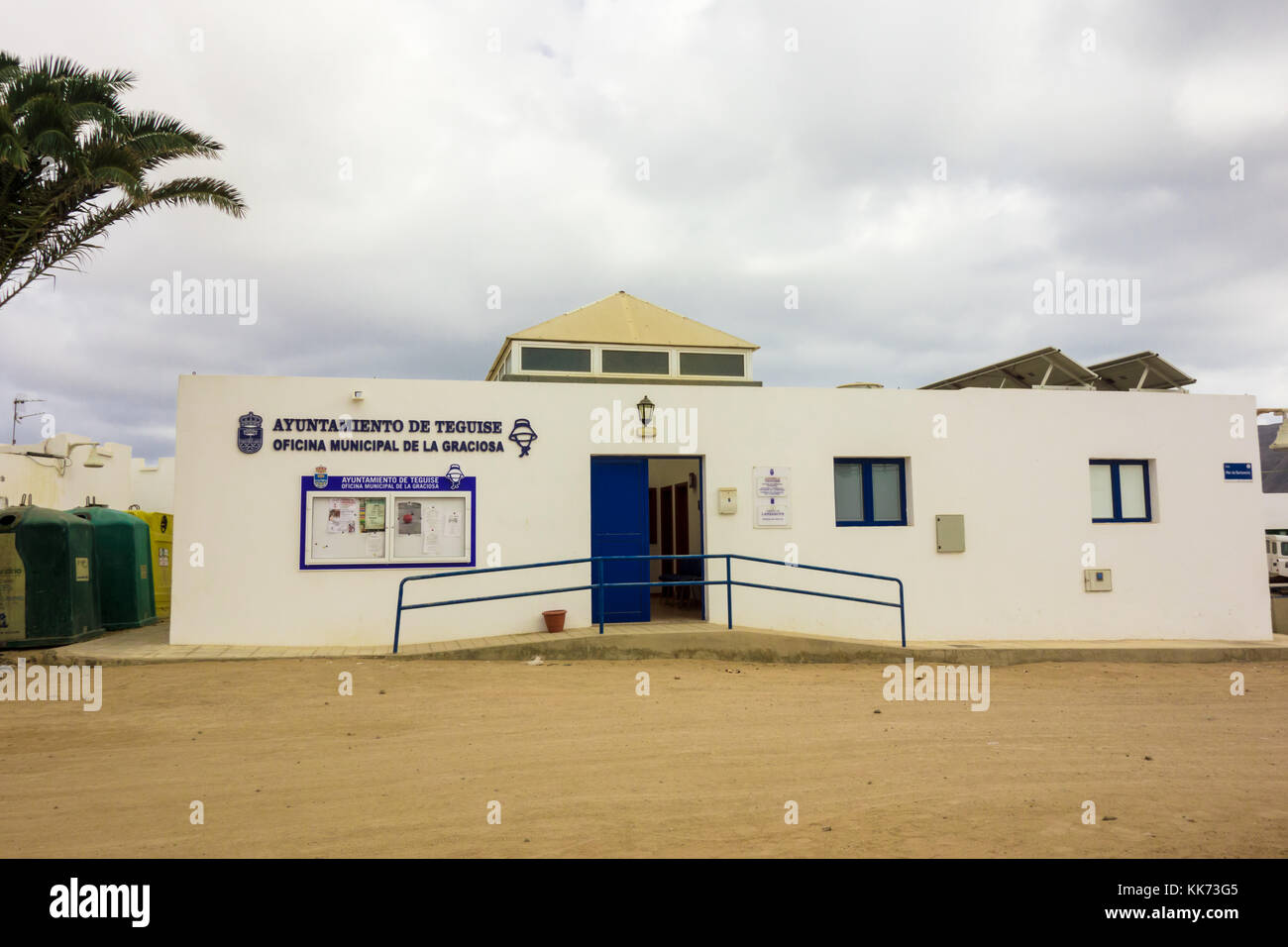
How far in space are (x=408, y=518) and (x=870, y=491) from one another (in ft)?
20.7

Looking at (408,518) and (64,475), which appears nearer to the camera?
(408,518)

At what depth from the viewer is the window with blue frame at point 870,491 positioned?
1202 cm

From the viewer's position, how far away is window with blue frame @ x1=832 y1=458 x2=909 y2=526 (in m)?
12.0

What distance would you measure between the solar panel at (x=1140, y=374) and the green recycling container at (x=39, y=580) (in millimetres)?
15195

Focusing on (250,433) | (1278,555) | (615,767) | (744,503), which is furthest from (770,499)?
(1278,555)

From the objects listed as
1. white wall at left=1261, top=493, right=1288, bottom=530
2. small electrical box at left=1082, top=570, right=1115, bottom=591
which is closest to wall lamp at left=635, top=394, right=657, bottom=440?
small electrical box at left=1082, top=570, right=1115, bottom=591

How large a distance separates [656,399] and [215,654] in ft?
19.8

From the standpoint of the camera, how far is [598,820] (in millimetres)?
4695

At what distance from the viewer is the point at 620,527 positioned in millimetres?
11328

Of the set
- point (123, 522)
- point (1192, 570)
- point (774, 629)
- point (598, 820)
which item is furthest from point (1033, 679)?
point (123, 522)

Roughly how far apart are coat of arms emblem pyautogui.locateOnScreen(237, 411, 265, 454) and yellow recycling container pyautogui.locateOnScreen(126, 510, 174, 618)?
3.82 meters

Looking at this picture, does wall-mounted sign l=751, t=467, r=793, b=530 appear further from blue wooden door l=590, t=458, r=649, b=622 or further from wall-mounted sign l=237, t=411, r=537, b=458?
wall-mounted sign l=237, t=411, r=537, b=458

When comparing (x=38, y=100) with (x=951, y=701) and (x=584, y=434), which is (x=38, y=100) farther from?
(x=951, y=701)

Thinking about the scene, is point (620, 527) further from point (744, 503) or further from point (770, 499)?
point (770, 499)
